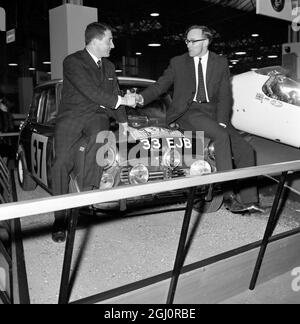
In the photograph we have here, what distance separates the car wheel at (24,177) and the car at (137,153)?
259 mm

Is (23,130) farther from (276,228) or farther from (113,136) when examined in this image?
(276,228)

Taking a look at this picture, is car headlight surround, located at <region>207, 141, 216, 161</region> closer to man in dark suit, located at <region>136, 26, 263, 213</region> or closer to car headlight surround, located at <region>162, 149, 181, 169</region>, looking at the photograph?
man in dark suit, located at <region>136, 26, 263, 213</region>

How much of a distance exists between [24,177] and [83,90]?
2135 millimetres

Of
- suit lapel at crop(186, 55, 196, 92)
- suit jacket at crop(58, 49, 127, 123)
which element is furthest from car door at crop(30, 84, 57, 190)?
suit lapel at crop(186, 55, 196, 92)

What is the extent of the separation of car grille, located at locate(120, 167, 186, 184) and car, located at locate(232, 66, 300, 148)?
1158mm

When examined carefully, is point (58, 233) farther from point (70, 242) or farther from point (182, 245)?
point (70, 242)

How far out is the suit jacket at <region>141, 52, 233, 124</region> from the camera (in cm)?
361

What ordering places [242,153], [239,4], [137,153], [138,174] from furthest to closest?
[239,4] < [242,153] < [137,153] < [138,174]

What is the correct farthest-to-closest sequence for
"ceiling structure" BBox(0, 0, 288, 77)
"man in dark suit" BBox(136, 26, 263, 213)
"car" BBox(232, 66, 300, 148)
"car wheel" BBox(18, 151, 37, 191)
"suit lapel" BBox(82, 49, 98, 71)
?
"ceiling structure" BBox(0, 0, 288, 77)
"car wheel" BBox(18, 151, 37, 191)
"car" BBox(232, 66, 300, 148)
"man in dark suit" BBox(136, 26, 263, 213)
"suit lapel" BBox(82, 49, 98, 71)

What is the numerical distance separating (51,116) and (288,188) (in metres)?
2.84

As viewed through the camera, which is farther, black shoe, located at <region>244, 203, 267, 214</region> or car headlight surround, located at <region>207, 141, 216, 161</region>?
black shoe, located at <region>244, 203, 267, 214</region>

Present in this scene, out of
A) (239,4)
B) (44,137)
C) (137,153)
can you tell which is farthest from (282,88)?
(239,4)

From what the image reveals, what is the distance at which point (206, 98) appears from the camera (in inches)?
143

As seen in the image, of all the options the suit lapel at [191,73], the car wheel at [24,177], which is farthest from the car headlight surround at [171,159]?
the car wheel at [24,177]
